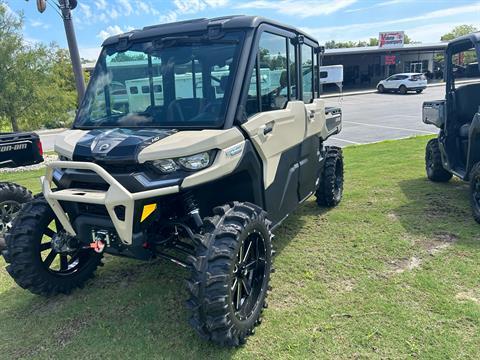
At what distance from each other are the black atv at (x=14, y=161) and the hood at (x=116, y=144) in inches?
89.0

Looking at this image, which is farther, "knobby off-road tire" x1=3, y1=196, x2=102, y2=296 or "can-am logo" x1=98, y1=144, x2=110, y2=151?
"knobby off-road tire" x1=3, y1=196, x2=102, y2=296

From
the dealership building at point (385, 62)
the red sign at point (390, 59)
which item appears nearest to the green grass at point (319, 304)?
the dealership building at point (385, 62)

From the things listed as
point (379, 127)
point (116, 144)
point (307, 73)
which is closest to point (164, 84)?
point (116, 144)

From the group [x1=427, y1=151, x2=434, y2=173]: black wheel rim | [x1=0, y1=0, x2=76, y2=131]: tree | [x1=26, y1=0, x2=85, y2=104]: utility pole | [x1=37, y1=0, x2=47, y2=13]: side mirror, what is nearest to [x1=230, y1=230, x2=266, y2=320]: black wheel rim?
[x1=427, y1=151, x2=434, y2=173]: black wheel rim

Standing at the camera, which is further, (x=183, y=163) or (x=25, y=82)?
(x=25, y=82)

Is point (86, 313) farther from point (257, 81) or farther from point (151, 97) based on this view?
point (257, 81)

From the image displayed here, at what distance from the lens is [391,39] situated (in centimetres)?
4362

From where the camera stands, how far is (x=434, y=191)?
6.57 meters

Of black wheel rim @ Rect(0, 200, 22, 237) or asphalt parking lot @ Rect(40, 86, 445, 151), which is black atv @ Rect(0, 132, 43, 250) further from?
asphalt parking lot @ Rect(40, 86, 445, 151)

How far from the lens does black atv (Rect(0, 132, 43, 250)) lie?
498 cm

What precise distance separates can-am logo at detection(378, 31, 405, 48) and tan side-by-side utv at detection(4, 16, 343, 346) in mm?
43244

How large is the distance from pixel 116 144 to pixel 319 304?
2054mm

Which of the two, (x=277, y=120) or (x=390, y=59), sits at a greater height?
(x=390, y=59)

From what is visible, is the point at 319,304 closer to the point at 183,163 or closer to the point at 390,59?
the point at 183,163
